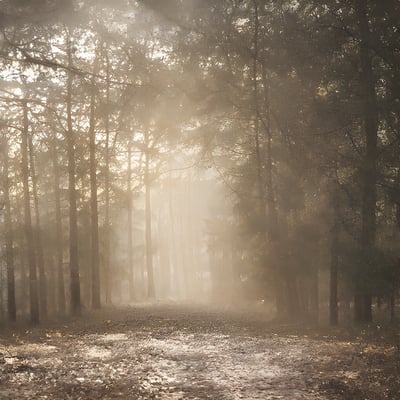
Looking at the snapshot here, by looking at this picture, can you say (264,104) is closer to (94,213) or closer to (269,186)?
(269,186)

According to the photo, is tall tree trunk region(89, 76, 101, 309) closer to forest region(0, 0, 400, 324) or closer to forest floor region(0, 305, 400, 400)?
forest region(0, 0, 400, 324)

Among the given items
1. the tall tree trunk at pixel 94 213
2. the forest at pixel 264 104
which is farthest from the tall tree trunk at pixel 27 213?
the tall tree trunk at pixel 94 213

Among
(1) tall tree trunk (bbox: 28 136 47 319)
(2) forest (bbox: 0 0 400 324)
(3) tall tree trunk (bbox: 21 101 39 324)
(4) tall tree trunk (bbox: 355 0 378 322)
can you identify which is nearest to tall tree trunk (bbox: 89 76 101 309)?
(2) forest (bbox: 0 0 400 324)

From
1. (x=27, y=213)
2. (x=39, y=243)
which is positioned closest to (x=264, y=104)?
(x=27, y=213)

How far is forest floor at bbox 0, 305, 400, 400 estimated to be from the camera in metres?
7.60

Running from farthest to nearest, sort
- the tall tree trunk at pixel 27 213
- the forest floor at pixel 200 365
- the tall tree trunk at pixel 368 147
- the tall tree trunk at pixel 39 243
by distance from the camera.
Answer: the tall tree trunk at pixel 39 243
the tall tree trunk at pixel 27 213
the tall tree trunk at pixel 368 147
the forest floor at pixel 200 365

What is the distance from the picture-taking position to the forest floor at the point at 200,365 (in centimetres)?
760

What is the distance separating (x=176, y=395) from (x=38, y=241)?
1768cm

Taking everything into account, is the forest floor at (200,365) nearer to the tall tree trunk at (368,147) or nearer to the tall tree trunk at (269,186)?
the tall tree trunk at (368,147)

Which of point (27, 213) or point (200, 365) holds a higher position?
point (27, 213)

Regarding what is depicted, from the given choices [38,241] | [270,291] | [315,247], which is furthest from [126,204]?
[315,247]

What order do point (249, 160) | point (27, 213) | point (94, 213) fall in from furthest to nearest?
1. point (94, 213)
2. point (249, 160)
3. point (27, 213)

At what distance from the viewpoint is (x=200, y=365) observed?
31.5ft

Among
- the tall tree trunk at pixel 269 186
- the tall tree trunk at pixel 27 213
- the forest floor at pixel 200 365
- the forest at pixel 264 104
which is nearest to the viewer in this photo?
the forest floor at pixel 200 365
